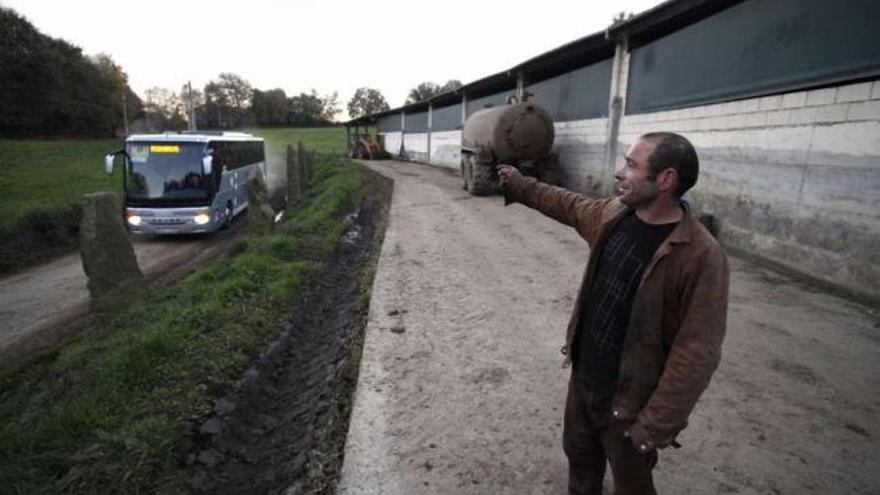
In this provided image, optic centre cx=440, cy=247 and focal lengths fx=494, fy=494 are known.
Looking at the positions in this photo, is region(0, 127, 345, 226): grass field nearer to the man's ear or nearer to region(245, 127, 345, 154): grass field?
the man's ear

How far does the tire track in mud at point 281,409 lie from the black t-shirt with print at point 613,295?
208cm

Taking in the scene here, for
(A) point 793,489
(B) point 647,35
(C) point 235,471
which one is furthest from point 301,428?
(B) point 647,35

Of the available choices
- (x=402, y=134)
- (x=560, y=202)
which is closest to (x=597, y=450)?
(x=560, y=202)

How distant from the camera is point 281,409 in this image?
4.26 metres

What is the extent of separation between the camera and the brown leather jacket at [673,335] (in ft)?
6.04

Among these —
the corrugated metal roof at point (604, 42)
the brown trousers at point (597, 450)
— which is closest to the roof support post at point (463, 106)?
the corrugated metal roof at point (604, 42)

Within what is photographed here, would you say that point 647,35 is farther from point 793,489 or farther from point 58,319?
point 58,319

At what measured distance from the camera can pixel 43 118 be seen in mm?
37812

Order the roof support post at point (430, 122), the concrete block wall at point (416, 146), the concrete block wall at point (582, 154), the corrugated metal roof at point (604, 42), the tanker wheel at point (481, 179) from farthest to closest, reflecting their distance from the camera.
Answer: the concrete block wall at point (416, 146)
the roof support post at point (430, 122)
the tanker wheel at point (481, 179)
the concrete block wall at point (582, 154)
the corrugated metal roof at point (604, 42)

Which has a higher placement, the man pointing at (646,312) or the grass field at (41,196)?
the man pointing at (646,312)

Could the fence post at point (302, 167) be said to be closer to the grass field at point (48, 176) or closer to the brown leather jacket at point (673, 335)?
the grass field at point (48, 176)

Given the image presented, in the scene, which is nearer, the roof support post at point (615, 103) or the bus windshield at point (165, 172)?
the bus windshield at point (165, 172)

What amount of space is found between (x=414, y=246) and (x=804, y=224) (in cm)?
595

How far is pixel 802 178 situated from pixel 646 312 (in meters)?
6.53
